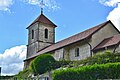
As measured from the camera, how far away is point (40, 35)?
48094mm

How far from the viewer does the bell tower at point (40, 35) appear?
47.8 m

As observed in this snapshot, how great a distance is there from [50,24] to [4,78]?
1617cm

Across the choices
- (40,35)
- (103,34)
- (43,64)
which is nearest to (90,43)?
(103,34)

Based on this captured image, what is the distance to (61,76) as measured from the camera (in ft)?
65.1

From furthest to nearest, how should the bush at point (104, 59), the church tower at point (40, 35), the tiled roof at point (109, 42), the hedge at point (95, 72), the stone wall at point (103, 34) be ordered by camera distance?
the church tower at point (40, 35) → the stone wall at point (103, 34) → the tiled roof at point (109, 42) → the bush at point (104, 59) → the hedge at point (95, 72)

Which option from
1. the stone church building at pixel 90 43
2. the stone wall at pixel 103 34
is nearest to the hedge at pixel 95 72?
the stone church building at pixel 90 43

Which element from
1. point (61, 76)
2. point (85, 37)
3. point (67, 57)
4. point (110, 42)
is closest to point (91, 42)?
point (85, 37)

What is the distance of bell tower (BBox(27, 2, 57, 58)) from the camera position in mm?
47781

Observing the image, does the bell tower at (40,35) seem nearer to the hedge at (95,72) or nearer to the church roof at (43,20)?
the church roof at (43,20)

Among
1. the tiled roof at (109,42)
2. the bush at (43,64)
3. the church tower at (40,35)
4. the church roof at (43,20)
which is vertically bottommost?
the bush at (43,64)

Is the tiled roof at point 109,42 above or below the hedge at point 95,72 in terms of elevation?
above

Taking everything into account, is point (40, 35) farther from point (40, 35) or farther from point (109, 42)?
point (109, 42)

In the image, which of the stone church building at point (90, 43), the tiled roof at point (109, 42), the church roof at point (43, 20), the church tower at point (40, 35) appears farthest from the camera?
the church roof at point (43, 20)

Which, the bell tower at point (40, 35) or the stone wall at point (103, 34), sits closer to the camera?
the stone wall at point (103, 34)
